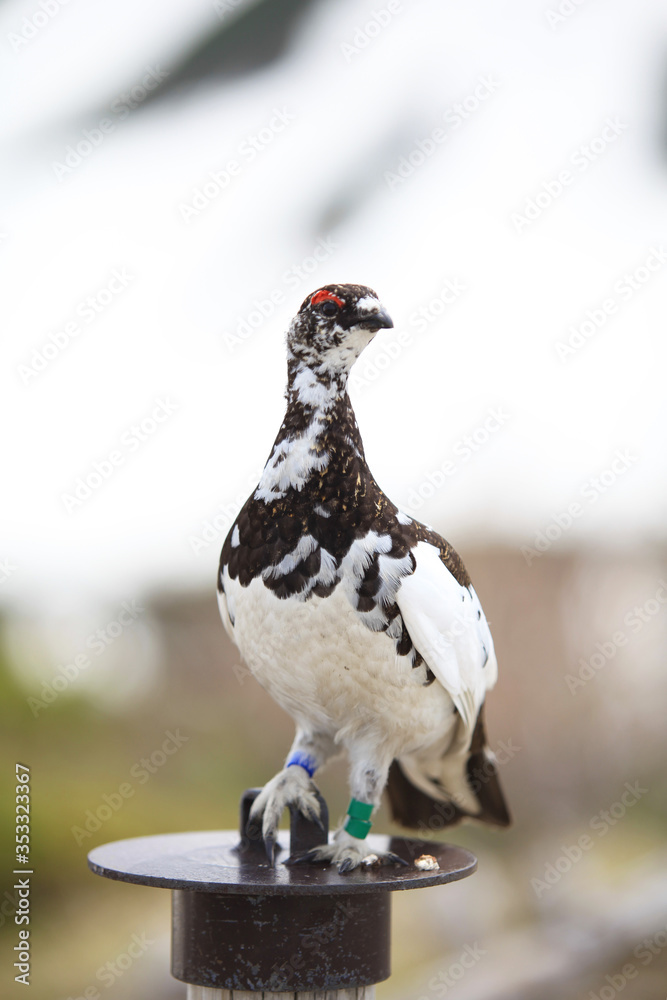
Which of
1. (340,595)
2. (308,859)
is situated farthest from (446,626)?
(308,859)

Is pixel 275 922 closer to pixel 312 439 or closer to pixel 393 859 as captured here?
pixel 393 859

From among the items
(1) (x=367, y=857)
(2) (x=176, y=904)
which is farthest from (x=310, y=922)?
(2) (x=176, y=904)

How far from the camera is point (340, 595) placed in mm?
1711

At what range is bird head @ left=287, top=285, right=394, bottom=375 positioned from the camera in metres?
1.78

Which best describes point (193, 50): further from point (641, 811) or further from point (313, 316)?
point (641, 811)

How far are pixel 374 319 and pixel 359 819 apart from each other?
1.12 meters

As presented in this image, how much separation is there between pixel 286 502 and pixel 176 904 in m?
0.89

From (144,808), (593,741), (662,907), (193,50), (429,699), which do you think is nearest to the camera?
(429,699)

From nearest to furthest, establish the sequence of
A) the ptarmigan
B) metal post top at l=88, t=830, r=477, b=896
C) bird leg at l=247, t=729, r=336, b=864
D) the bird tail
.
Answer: metal post top at l=88, t=830, r=477, b=896
the ptarmigan
bird leg at l=247, t=729, r=336, b=864
the bird tail

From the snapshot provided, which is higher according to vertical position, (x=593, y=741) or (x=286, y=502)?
(x=286, y=502)

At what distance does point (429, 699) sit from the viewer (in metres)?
1.88

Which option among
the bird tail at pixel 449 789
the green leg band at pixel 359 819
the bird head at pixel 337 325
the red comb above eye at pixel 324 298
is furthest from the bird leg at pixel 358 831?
the red comb above eye at pixel 324 298

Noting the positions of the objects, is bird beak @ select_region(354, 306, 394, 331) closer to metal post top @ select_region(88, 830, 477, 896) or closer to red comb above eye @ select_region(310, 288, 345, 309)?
red comb above eye @ select_region(310, 288, 345, 309)

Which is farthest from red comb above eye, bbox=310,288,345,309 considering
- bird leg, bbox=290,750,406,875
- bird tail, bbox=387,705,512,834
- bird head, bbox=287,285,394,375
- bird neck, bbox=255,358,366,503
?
bird tail, bbox=387,705,512,834
